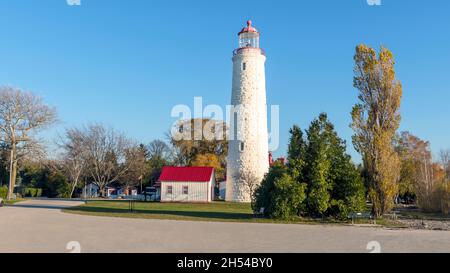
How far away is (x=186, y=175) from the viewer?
42.5 metres

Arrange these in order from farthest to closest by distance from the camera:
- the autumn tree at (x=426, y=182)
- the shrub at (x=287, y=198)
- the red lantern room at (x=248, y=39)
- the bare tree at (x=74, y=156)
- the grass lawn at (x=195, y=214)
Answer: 1. the bare tree at (x=74, y=156)
2. the red lantern room at (x=248, y=39)
3. the autumn tree at (x=426, y=182)
4. the shrub at (x=287, y=198)
5. the grass lawn at (x=195, y=214)

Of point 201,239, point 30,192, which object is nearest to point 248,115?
point 201,239

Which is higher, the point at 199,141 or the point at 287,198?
the point at 199,141

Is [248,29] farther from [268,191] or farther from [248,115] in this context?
[268,191]

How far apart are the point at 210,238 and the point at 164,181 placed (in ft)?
96.5

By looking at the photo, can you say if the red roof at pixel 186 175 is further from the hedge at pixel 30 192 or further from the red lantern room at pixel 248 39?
the hedge at pixel 30 192

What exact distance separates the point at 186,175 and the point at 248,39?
54.3ft

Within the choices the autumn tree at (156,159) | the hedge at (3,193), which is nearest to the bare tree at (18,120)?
the hedge at (3,193)

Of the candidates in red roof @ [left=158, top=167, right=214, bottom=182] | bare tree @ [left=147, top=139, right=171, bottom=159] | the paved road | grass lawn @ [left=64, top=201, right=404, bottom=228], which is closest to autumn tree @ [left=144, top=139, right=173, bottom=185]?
bare tree @ [left=147, top=139, right=171, bottom=159]

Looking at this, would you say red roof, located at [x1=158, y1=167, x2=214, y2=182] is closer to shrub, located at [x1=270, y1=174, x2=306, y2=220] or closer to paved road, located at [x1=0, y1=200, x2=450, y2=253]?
shrub, located at [x1=270, y1=174, x2=306, y2=220]

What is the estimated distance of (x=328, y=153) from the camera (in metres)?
21.9

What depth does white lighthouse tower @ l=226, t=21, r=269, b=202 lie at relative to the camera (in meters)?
38.6

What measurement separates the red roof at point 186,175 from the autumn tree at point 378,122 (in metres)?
21.6

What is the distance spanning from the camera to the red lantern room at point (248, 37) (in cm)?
3853
